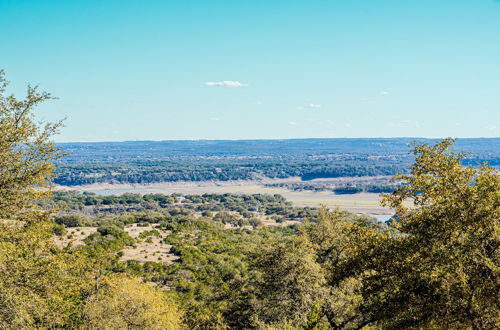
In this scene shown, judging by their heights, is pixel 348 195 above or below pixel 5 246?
below

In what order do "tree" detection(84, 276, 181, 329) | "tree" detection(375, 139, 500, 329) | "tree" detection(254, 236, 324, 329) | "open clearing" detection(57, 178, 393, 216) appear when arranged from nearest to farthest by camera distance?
1. "tree" detection(375, 139, 500, 329)
2. "tree" detection(84, 276, 181, 329)
3. "tree" detection(254, 236, 324, 329)
4. "open clearing" detection(57, 178, 393, 216)

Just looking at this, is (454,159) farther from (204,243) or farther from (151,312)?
(204,243)

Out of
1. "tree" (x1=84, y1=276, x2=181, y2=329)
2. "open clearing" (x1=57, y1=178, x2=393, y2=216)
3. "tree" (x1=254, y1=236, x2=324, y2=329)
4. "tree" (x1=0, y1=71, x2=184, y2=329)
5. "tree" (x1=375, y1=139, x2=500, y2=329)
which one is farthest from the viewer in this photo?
"open clearing" (x1=57, y1=178, x2=393, y2=216)

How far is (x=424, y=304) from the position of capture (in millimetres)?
12102

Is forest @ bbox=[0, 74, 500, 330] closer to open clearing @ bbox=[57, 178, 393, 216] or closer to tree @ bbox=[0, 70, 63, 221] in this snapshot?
tree @ bbox=[0, 70, 63, 221]

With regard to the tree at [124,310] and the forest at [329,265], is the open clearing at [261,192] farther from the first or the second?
the tree at [124,310]

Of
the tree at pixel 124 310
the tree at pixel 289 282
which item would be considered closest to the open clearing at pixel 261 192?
the tree at pixel 289 282

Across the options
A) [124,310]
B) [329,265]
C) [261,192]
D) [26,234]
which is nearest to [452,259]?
[329,265]

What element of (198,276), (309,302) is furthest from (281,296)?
(198,276)

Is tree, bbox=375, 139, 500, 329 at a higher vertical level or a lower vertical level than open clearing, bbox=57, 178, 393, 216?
higher

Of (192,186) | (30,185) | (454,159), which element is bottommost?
(192,186)

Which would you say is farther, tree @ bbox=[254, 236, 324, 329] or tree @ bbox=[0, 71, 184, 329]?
tree @ bbox=[254, 236, 324, 329]

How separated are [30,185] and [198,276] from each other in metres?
29.2

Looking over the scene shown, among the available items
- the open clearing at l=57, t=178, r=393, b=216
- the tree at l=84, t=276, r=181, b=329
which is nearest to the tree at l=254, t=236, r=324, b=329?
the tree at l=84, t=276, r=181, b=329
